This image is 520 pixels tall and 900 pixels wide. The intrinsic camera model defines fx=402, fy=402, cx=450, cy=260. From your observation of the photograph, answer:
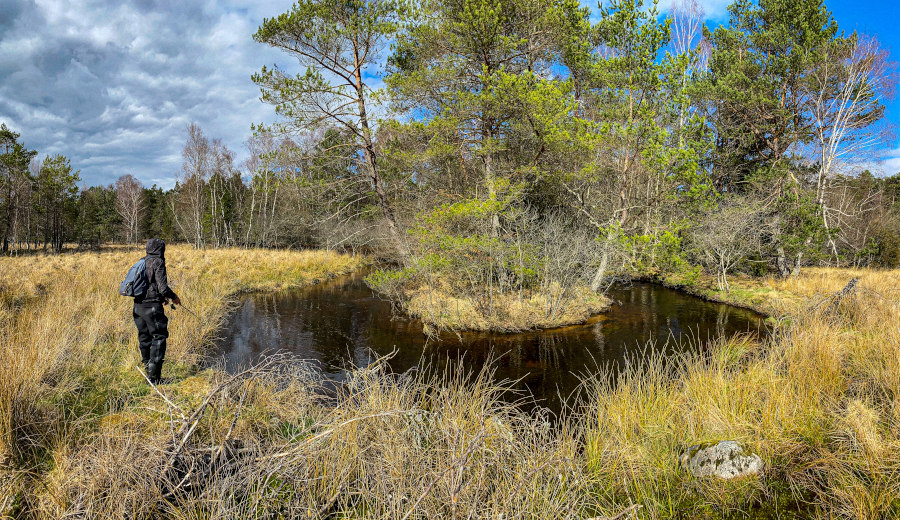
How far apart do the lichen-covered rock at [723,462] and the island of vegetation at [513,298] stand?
98 millimetres

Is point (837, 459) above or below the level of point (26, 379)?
below

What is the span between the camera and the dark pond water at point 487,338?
8328 mm

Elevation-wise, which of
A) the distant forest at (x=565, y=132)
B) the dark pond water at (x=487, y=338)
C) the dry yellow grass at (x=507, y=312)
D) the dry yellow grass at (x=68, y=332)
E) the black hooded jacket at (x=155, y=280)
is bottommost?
the dark pond water at (x=487, y=338)

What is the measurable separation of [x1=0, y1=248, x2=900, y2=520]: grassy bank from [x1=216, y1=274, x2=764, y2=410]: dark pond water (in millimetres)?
2147

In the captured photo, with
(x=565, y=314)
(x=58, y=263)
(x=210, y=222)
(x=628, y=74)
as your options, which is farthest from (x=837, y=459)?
(x=210, y=222)

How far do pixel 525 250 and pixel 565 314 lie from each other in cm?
221

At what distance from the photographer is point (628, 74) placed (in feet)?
38.7

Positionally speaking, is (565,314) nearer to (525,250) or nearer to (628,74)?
(525,250)

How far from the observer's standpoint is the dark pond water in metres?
8.33

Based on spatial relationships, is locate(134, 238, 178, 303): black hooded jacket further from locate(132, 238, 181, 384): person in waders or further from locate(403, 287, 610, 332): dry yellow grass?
locate(403, 287, 610, 332): dry yellow grass

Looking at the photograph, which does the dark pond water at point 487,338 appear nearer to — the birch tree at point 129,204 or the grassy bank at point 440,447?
the grassy bank at point 440,447

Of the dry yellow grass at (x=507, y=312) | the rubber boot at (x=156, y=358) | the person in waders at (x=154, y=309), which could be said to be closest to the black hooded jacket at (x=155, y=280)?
the person in waders at (x=154, y=309)

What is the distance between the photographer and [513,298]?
12.5 meters

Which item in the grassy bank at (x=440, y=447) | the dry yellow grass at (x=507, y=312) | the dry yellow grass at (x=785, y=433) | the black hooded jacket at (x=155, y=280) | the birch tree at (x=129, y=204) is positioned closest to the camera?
the grassy bank at (x=440, y=447)
